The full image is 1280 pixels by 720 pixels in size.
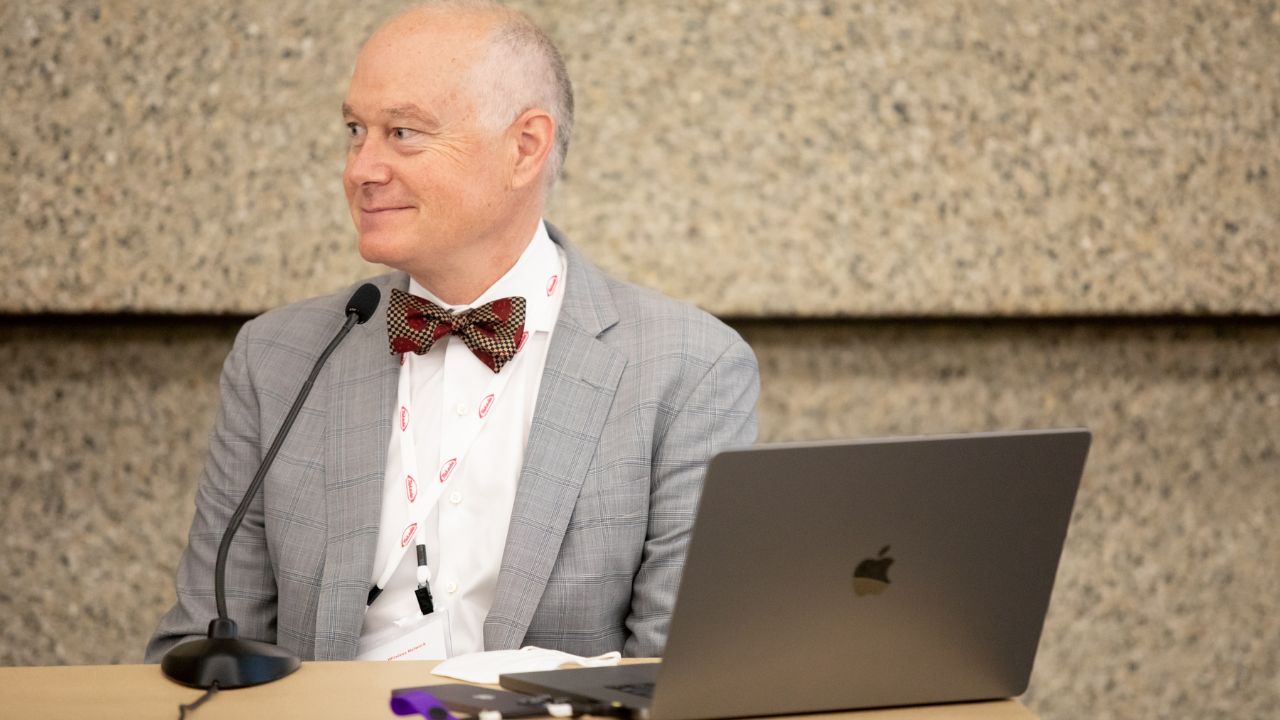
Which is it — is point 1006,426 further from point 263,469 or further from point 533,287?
point 263,469

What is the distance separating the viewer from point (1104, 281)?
2.64 m

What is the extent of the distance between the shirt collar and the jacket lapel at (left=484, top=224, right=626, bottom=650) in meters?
0.04

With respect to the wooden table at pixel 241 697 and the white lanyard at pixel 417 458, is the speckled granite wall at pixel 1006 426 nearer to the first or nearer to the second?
the white lanyard at pixel 417 458

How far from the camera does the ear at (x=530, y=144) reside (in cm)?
188

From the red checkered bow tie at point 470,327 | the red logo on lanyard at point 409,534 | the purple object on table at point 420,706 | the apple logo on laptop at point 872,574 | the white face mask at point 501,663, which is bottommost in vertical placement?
the purple object on table at point 420,706

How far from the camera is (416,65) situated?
69.9 inches

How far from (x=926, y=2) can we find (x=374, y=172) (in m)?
1.35

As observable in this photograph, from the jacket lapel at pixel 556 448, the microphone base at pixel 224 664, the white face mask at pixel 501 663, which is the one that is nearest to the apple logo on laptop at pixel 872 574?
the white face mask at pixel 501 663

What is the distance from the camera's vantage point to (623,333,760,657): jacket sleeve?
1.70m

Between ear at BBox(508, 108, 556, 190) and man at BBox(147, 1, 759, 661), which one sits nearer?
man at BBox(147, 1, 759, 661)

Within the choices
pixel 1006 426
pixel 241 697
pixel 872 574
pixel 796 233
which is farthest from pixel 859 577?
pixel 1006 426

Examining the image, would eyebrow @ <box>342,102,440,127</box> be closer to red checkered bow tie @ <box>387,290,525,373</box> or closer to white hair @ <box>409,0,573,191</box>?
white hair @ <box>409,0,573,191</box>

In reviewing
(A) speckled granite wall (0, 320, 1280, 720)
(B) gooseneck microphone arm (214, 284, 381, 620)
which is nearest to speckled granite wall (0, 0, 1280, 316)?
(A) speckled granite wall (0, 320, 1280, 720)

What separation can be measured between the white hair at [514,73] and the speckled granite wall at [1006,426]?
90 cm
